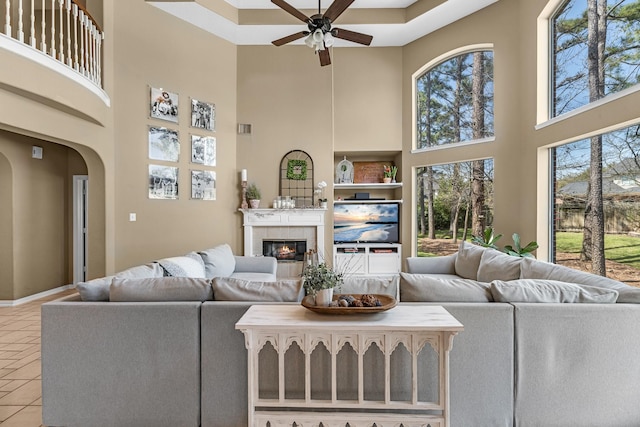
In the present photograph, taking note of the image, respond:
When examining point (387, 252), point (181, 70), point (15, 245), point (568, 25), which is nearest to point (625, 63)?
point (568, 25)

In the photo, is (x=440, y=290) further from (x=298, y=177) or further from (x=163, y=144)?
(x=163, y=144)

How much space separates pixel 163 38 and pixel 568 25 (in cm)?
565

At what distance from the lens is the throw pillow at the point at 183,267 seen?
298cm

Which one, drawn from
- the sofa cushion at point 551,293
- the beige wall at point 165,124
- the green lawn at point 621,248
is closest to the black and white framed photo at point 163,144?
the beige wall at point 165,124

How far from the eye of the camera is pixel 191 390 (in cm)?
208

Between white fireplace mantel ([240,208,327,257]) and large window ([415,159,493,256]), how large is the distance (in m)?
1.85

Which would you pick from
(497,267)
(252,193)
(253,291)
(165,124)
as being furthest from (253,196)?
(253,291)

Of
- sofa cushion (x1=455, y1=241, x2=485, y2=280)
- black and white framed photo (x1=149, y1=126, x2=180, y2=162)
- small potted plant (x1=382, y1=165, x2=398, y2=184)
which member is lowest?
sofa cushion (x1=455, y1=241, x2=485, y2=280)

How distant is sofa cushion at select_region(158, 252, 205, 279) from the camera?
9.77 ft

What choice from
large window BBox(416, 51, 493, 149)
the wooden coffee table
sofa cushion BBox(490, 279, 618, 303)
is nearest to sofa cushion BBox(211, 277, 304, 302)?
the wooden coffee table

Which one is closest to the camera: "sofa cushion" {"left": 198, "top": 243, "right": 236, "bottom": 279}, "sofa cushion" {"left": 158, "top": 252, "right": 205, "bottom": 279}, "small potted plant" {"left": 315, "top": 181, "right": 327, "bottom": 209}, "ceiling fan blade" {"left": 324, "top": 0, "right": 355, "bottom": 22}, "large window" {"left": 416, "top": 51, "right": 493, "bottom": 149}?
"sofa cushion" {"left": 158, "top": 252, "right": 205, "bottom": 279}

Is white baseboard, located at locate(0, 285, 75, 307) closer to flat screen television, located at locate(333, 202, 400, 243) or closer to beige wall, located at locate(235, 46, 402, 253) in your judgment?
beige wall, located at locate(235, 46, 402, 253)

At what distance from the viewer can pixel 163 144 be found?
552cm

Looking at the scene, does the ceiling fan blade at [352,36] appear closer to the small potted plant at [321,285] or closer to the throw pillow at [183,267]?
the throw pillow at [183,267]
